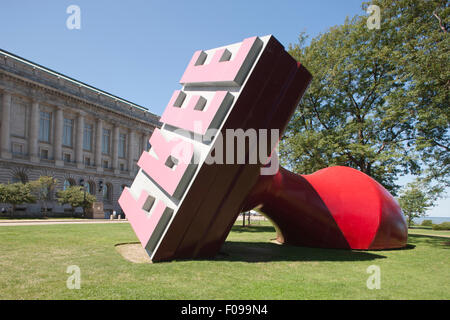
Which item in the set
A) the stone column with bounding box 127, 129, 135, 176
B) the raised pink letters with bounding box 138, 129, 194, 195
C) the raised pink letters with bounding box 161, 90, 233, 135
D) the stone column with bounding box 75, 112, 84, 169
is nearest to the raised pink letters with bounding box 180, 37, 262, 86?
the raised pink letters with bounding box 161, 90, 233, 135

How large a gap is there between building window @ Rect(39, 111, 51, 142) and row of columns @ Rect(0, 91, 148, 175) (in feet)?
3.56

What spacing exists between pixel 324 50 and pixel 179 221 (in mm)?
20303

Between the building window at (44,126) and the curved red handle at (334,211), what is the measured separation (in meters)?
48.0

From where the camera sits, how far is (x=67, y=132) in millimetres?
54344

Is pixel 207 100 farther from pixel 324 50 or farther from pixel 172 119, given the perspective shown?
pixel 324 50

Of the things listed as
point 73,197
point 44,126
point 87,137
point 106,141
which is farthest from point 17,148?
point 106,141

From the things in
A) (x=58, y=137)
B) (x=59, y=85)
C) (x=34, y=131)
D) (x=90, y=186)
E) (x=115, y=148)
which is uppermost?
(x=59, y=85)

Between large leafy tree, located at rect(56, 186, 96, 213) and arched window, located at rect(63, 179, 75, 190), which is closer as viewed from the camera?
large leafy tree, located at rect(56, 186, 96, 213)

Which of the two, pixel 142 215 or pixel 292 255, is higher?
pixel 142 215

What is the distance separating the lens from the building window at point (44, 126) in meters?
50.0

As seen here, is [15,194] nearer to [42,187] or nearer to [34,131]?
[42,187]

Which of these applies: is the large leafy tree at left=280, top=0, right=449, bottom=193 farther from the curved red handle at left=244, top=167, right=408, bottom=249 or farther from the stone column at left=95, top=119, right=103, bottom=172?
the stone column at left=95, top=119, right=103, bottom=172

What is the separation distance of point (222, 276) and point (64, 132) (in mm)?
54215

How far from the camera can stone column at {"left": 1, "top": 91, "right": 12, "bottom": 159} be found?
43.7 metres
